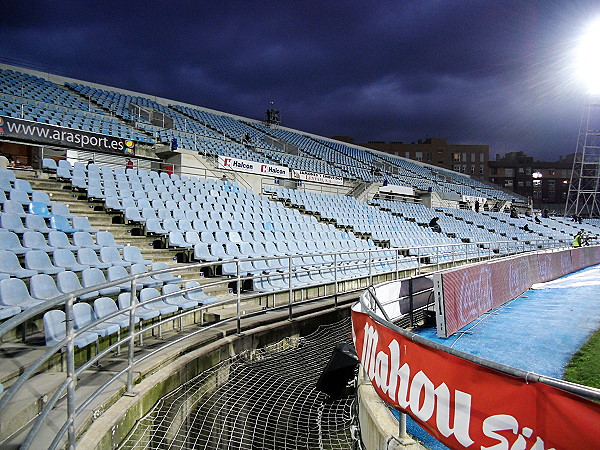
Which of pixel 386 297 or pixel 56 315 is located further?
pixel 386 297

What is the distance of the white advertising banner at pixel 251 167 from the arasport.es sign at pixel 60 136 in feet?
12.5

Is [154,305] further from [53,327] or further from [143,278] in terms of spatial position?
[53,327]

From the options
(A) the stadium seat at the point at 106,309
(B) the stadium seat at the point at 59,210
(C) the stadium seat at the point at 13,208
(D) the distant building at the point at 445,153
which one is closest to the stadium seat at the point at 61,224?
(B) the stadium seat at the point at 59,210

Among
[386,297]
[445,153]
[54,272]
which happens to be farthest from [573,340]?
[445,153]

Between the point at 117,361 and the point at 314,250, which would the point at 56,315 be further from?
the point at 314,250

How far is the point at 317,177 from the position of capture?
22.0 metres

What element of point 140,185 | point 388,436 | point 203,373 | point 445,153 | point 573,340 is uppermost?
point 445,153

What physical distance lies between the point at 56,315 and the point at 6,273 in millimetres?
1545

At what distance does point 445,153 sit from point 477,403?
232 ft

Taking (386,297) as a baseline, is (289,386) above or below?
below

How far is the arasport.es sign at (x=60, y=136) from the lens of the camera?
1153 cm

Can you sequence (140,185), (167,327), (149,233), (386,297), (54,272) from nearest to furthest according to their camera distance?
(54,272) → (167,327) → (386,297) → (149,233) → (140,185)

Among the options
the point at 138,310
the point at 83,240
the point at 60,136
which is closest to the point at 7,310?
the point at 138,310

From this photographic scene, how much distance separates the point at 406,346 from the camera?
9.77 feet
